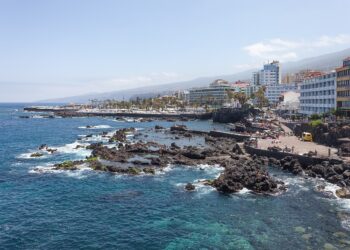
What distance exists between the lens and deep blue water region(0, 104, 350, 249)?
35.5m

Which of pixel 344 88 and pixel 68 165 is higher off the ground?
pixel 344 88

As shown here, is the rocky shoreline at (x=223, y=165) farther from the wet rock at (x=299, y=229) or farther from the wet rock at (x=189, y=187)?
the wet rock at (x=299, y=229)

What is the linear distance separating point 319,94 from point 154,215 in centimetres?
8078

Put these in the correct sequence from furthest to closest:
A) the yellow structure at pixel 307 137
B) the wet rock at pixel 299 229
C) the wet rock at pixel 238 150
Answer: the yellow structure at pixel 307 137 → the wet rock at pixel 238 150 → the wet rock at pixel 299 229

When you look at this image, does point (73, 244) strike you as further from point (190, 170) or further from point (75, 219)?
point (190, 170)

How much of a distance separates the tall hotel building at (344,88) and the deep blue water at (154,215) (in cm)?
4050

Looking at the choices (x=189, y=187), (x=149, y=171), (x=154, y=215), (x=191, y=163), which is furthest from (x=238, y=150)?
(x=154, y=215)

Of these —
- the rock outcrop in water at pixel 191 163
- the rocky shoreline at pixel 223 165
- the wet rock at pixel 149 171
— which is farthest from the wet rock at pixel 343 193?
the wet rock at pixel 149 171

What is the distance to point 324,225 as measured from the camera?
3897 cm

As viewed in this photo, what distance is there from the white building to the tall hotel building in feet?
8.03

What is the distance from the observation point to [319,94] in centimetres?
10888

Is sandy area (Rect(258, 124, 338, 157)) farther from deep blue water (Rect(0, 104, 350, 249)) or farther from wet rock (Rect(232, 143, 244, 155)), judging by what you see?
deep blue water (Rect(0, 104, 350, 249))

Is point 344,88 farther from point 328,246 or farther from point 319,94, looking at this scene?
point 328,246

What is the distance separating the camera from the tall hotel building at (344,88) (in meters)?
89.8
